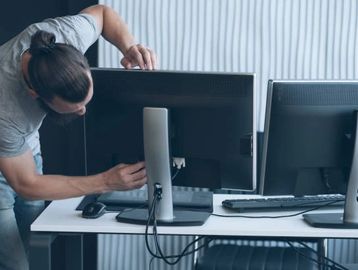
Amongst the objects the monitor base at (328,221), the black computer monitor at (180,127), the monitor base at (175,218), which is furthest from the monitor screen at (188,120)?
the monitor base at (328,221)

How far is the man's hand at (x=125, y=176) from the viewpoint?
2.46 metres

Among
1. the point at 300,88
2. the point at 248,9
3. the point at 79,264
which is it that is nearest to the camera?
the point at 300,88

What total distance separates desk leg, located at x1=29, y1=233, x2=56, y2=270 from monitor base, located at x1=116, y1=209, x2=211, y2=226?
0.24 metres

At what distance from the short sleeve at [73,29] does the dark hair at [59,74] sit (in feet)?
1.15

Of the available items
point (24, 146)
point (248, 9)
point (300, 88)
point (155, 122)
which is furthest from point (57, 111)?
point (248, 9)

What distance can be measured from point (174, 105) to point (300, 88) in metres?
0.39

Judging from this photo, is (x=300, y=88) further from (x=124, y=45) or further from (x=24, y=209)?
→ (x=24, y=209)

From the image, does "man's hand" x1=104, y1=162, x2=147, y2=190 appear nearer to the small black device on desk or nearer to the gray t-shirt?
the small black device on desk

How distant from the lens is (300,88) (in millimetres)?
2359

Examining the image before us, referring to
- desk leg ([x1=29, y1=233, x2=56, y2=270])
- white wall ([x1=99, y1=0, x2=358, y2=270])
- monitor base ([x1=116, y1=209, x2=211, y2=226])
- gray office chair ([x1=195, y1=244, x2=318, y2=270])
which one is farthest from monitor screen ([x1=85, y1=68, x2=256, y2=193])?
white wall ([x1=99, y1=0, x2=358, y2=270])

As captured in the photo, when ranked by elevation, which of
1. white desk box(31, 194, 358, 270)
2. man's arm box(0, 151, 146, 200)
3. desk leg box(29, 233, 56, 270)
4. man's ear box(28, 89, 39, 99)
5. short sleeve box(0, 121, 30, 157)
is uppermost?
man's ear box(28, 89, 39, 99)

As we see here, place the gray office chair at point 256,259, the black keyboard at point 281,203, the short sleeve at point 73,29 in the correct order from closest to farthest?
the black keyboard at point 281,203 < the short sleeve at point 73,29 < the gray office chair at point 256,259

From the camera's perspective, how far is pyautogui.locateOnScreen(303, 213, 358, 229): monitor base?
8.10ft

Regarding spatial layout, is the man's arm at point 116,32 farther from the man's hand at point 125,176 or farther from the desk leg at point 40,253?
the desk leg at point 40,253
